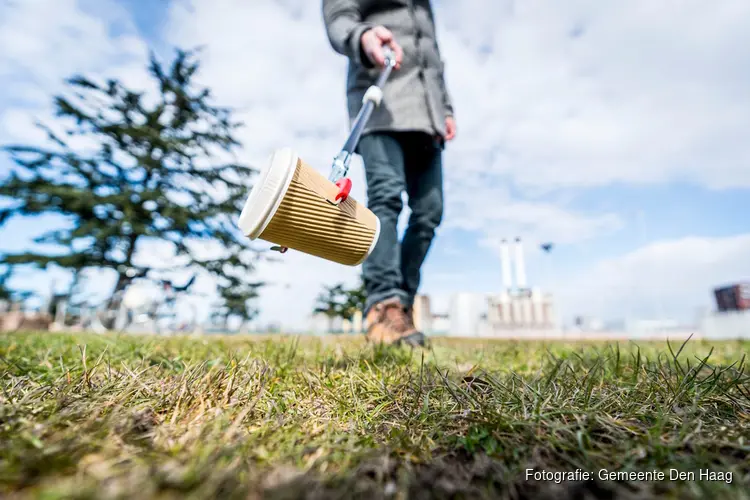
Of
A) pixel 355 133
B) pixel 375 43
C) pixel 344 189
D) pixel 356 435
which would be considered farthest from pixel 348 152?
pixel 356 435

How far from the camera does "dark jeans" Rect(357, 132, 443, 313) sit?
2.03 meters

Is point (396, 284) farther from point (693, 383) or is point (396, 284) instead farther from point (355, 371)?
point (693, 383)

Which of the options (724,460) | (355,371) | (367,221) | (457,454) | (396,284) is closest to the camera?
(724,460)

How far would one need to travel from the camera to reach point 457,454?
1.94 ft

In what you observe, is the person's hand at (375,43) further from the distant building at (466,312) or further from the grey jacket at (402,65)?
the distant building at (466,312)

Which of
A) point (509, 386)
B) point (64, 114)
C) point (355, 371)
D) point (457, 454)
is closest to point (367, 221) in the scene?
point (355, 371)

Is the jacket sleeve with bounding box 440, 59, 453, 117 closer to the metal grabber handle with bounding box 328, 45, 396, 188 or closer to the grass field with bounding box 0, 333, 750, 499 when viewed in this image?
the metal grabber handle with bounding box 328, 45, 396, 188

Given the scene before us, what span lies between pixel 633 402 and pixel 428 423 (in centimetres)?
37

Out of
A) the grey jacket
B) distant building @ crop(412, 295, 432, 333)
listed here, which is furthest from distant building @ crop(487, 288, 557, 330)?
the grey jacket

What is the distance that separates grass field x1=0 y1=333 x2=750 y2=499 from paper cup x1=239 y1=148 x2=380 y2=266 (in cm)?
34

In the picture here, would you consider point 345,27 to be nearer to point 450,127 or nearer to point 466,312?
point 450,127

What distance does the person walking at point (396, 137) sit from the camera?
1935mm

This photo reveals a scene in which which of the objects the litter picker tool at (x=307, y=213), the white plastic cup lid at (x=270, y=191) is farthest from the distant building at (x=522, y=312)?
the white plastic cup lid at (x=270, y=191)

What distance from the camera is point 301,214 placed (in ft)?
3.38
